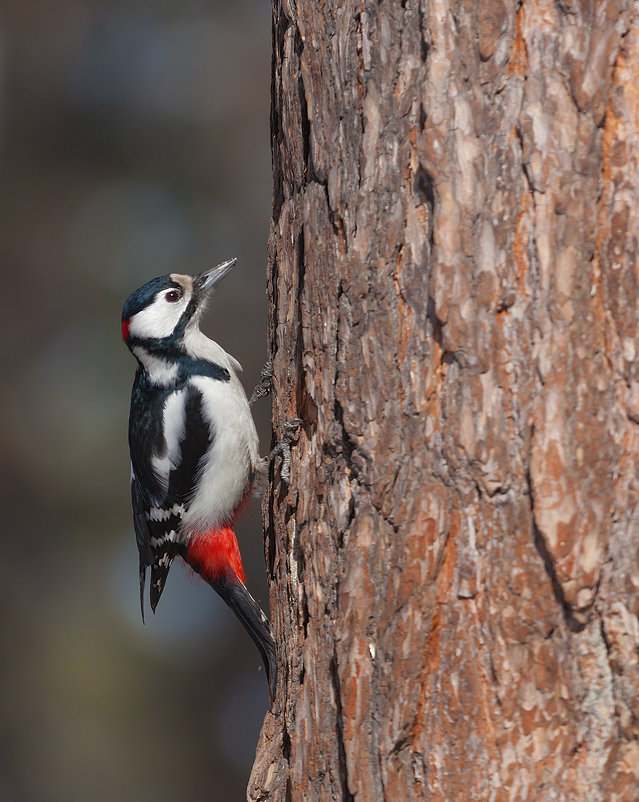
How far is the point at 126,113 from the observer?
6266 mm

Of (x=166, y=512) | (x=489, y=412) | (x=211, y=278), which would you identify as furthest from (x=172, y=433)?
(x=489, y=412)

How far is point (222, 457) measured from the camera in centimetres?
307

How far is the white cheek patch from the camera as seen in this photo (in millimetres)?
3234

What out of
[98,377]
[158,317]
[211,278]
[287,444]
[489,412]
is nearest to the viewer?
[489,412]

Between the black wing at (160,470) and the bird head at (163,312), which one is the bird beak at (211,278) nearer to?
the bird head at (163,312)

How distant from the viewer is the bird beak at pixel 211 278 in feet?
11.0

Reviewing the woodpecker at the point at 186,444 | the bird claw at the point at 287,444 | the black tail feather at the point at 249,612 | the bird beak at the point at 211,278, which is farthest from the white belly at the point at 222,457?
the bird claw at the point at 287,444

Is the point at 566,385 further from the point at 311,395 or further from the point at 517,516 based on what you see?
the point at 311,395

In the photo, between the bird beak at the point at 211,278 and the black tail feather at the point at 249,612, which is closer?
the black tail feather at the point at 249,612

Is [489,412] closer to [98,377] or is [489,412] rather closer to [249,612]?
[249,612]

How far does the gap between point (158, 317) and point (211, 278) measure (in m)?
0.30

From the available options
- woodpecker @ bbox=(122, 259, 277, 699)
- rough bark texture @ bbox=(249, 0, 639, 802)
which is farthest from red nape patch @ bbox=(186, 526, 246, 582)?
rough bark texture @ bbox=(249, 0, 639, 802)

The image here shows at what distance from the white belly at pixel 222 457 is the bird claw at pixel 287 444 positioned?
95 centimetres

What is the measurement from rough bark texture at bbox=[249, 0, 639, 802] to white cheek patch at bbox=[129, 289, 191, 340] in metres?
1.65
